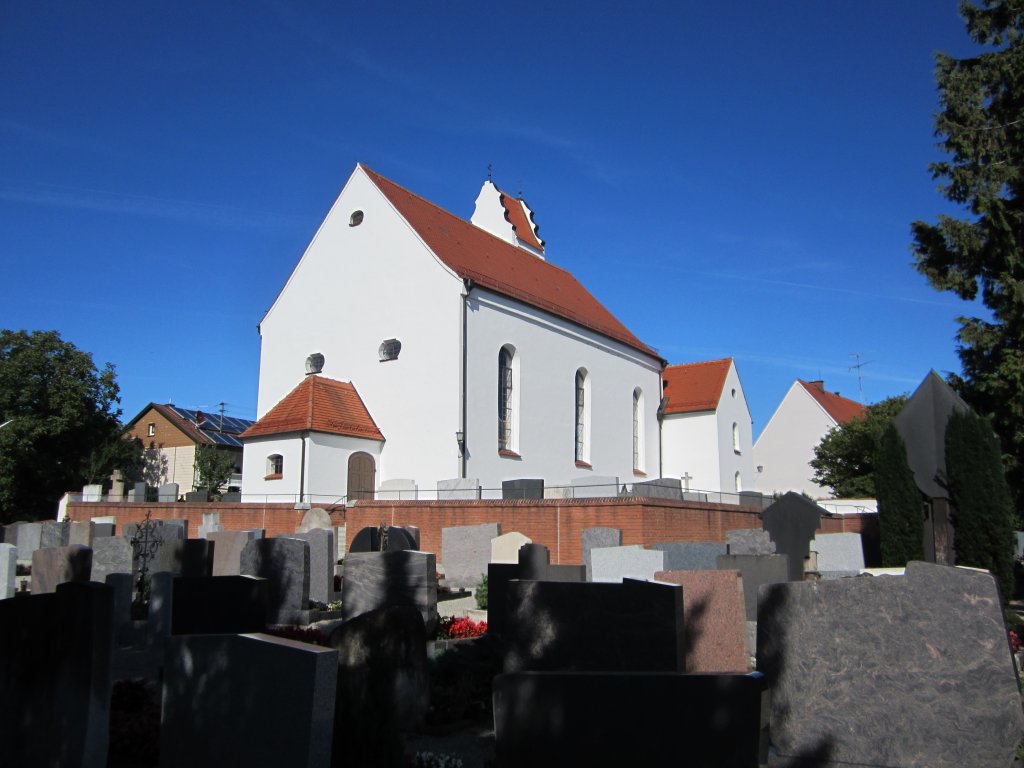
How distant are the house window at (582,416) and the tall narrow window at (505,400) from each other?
375cm

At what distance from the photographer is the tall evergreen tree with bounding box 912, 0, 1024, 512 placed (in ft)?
52.1

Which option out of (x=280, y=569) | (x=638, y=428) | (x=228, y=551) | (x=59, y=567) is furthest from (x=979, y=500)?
(x=638, y=428)

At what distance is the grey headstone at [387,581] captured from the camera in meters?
9.30

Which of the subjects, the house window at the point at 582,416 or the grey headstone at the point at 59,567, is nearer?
the grey headstone at the point at 59,567

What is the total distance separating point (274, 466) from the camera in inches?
975

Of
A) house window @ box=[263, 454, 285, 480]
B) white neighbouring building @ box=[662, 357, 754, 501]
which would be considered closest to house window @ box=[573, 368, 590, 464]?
white neighbouring building @ box=[662, 357, 754, 501]

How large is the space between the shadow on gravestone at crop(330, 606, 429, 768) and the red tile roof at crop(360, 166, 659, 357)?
20011 mm

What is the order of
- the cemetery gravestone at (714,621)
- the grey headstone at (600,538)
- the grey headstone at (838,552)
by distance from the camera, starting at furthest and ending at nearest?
1. the grey headstone at (600,538)
2. the grey headstone at (838,552)
3. the cemetery gravestone at (714,621)

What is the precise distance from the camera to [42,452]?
35438 mm

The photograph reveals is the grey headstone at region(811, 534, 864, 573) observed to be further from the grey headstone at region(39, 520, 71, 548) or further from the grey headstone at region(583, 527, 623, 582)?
the grey headstone at region(39, 520, 71, 548)

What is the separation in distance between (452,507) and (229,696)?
16116mm

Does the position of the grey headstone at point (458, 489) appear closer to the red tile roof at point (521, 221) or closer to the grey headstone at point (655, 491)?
the grey headstone at point (655, 491)

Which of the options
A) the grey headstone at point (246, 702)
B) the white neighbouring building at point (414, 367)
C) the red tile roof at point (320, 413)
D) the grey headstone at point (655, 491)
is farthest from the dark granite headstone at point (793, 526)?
the red tile roof at point (320, 413)

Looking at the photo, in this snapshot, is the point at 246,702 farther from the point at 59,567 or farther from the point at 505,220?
the point at 505,220
